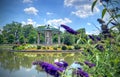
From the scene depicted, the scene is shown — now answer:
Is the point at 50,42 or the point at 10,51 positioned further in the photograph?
the point at 50,42

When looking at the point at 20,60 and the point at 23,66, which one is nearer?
the point at 23,66

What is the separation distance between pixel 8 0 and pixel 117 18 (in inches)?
63.0

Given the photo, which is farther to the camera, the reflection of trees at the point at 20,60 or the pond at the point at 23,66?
the reflection of trees at the point at 20,60

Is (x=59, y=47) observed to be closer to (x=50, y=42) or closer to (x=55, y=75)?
(x=50, y=42)

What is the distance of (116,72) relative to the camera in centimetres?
56

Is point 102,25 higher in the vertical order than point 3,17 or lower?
lower

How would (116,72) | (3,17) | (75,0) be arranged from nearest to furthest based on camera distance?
(116,72) < (3,17) < (75,0)

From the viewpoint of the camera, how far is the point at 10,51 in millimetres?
10273

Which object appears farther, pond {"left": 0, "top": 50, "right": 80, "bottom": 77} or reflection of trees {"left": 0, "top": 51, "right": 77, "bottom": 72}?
reflection of trees {"left": 0, "top": 51, "right": 77, "bottom": 72}

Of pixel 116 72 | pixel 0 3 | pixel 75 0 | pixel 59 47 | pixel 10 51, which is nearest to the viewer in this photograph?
pixel 116 72

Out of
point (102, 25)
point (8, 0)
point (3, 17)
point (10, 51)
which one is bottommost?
point (10, 51)

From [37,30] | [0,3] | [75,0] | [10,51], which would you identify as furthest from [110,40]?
[37,30]

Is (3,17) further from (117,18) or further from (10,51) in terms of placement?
(10,51)

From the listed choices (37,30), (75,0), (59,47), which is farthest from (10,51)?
(75,0)
